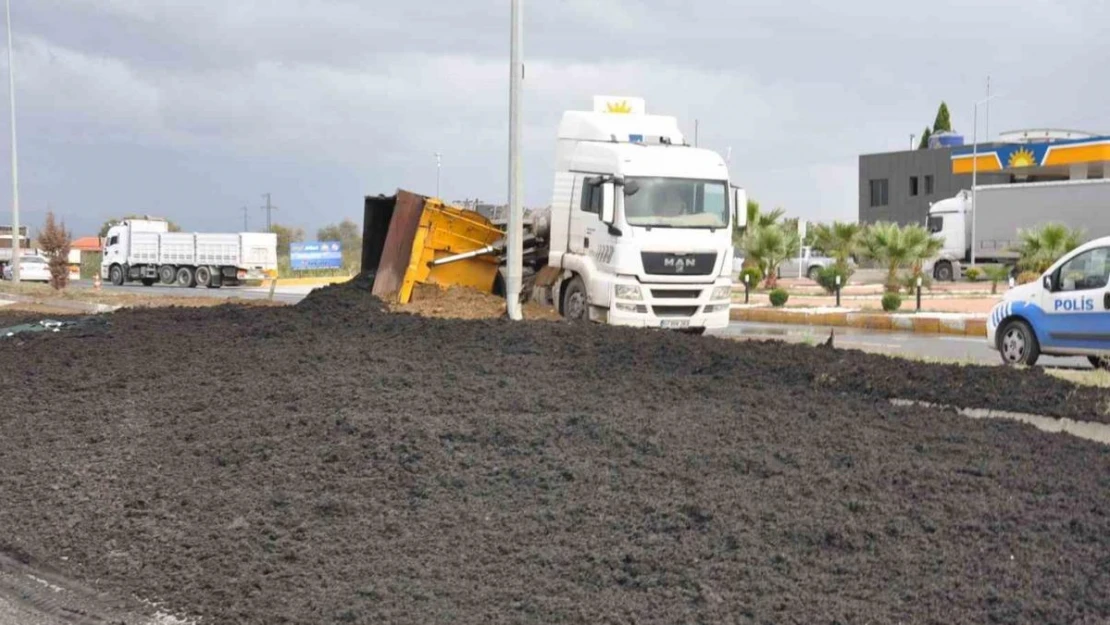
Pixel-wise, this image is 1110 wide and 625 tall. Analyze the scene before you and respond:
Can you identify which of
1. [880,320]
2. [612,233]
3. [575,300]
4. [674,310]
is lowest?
[880,320]

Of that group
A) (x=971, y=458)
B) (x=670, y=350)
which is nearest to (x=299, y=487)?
(x=971, y=458)

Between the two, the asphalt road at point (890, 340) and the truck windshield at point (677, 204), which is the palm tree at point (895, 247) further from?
the truck windshield at point (677, 204)

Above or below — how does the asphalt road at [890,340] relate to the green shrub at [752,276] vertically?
below

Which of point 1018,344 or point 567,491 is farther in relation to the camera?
point 1018,344

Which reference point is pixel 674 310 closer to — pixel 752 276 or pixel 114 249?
pixel 752 276

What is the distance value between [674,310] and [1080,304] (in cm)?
577

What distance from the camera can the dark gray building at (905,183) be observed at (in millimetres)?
71938

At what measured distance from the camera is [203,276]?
→ 172 ft

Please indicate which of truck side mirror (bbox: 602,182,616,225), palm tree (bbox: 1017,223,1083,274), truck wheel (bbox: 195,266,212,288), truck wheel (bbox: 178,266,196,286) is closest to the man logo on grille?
truck side mirror (bbox: 602,182,616,225)

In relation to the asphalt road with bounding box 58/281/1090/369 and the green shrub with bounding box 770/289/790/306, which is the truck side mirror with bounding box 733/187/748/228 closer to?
the asphalt road with bounding box 58/281/1090/369

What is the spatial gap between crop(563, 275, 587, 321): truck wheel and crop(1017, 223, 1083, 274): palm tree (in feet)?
65.9

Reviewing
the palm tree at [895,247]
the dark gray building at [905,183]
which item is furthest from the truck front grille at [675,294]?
the dark gray building at [905,183]

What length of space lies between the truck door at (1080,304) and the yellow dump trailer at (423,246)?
9024mm

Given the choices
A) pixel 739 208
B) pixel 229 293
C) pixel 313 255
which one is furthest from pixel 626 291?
pixel 313 255
